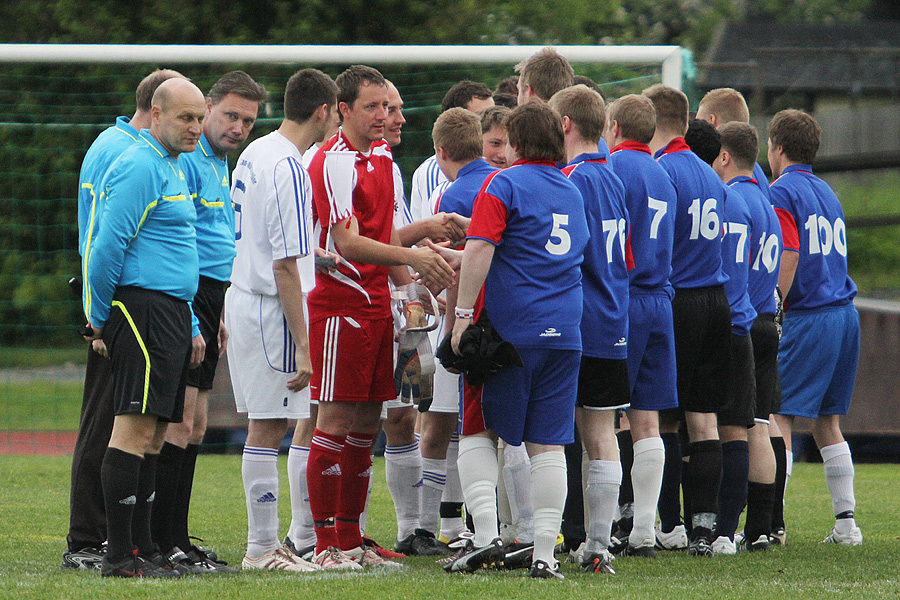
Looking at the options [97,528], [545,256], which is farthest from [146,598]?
[545,256]

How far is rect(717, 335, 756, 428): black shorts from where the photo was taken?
6117 millimetres

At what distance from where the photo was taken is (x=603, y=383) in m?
5.25

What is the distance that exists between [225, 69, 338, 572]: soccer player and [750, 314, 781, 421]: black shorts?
2.70m

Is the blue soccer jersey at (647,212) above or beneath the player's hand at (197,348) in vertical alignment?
above

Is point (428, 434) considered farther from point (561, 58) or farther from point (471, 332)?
point (561, 58)

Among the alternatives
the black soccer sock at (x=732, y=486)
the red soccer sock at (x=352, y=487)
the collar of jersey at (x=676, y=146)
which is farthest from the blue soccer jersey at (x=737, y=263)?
the red soccer sock at (x=352, y=487)

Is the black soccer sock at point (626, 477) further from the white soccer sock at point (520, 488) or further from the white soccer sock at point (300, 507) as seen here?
the white soccer sock at point (300, 507)

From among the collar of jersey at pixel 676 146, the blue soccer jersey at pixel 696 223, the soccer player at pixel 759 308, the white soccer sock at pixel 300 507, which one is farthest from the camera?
the soccer player at pixel 759 308

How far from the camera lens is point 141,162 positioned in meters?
4.83

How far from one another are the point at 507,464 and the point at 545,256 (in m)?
1.23

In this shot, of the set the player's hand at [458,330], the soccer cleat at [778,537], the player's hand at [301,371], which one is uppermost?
the player's hand at [458,330]

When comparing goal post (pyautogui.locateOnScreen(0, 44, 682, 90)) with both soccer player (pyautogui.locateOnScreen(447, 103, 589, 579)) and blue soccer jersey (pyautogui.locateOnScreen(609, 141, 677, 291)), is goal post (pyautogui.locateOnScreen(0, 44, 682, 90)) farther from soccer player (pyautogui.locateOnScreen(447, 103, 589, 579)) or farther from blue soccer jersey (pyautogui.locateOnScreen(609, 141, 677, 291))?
soccer player (pyautogui.locateOnScreen(447, 103, 589, 579))

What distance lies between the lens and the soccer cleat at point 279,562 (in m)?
5.20

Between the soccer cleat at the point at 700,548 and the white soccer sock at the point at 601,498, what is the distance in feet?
2.92
